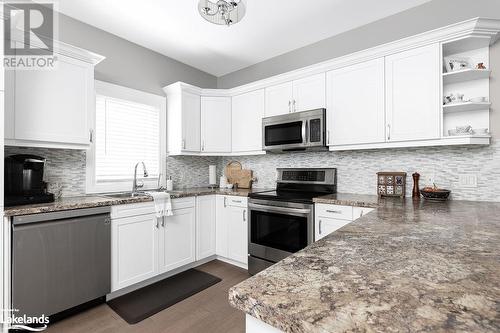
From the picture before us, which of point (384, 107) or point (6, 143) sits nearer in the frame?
point (6, 143)

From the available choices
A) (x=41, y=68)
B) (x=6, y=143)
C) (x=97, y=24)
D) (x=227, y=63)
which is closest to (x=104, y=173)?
(x=6, y=143)

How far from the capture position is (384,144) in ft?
7.93

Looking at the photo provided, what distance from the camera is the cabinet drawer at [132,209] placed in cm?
232

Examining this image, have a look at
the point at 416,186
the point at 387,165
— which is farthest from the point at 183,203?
the point at 416,186

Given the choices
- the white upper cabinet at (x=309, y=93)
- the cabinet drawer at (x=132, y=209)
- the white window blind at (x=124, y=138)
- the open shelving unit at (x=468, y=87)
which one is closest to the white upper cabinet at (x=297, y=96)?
the white upper cabinet at (x=309, y=93)

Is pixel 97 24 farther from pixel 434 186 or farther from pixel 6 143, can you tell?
pixel 434 186

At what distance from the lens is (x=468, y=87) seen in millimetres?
2252

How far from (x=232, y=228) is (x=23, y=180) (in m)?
2.08

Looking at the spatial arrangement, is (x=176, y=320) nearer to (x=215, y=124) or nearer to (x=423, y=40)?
(x=215, y=124)

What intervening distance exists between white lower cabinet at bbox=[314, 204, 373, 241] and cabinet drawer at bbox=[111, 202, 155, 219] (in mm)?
1683

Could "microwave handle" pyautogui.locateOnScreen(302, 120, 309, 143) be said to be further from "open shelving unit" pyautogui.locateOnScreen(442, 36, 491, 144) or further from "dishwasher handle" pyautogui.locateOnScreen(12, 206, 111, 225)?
"dishwasher handle" pyautogui.locateOnScreen(12, 206, 111, 225)

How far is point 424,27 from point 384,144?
1226mm

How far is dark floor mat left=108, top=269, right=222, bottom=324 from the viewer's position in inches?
85.7

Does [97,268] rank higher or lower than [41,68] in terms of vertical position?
lower
